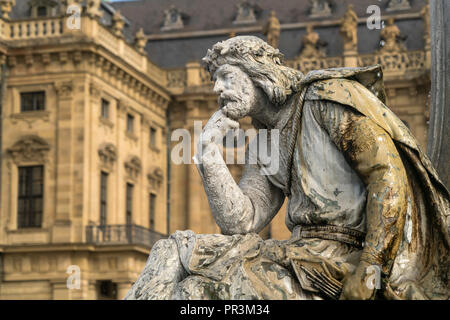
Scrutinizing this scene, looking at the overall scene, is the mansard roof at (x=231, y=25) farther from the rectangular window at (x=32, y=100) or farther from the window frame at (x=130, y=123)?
the rectangular window at (x=32, y=100)

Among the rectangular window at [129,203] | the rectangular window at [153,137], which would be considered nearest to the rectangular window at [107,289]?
the rectangular window at [129,203]

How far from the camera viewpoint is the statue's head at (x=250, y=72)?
366 cm

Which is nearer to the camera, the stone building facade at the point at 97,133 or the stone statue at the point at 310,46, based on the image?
the stone building facade at the point at 97,133

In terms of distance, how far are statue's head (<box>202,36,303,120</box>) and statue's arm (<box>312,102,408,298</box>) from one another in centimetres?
24

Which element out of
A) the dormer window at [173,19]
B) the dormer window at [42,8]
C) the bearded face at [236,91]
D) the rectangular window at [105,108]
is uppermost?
the dormer window at [173,19]

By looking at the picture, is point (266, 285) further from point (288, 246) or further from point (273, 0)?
point (273, 0)

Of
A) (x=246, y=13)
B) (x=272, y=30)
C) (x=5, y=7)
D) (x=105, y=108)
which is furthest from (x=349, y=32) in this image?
(x=5, y=7)

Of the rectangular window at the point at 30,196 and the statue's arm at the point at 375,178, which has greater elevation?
the rectangular window at the point at 30,196

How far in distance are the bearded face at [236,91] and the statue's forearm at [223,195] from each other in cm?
15

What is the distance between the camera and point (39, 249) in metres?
29.6

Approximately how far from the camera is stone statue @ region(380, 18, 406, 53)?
123ft

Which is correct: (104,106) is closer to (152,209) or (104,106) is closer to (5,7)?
(5,7)

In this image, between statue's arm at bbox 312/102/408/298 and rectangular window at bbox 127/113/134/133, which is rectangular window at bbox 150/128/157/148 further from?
statue's arm at bbox 312/102/408/298

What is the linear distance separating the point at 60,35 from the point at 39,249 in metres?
6.56
